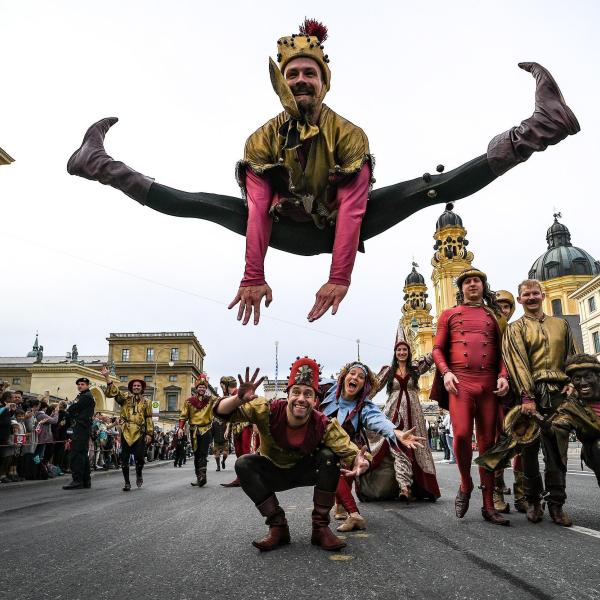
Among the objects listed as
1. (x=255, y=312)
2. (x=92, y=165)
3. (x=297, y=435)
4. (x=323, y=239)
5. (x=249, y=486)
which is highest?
(x=92, y=165)

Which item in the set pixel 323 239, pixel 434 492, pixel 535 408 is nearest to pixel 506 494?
pixel 434 492

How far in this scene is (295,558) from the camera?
359cm

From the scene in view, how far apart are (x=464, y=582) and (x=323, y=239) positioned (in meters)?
1.89

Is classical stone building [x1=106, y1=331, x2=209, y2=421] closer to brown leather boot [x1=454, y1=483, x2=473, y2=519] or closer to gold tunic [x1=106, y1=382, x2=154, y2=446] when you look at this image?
gold tunic [x1=106, y1=382, x2=154, y2=446]

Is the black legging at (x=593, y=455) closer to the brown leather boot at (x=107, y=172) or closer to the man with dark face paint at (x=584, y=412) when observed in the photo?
the man with dark face paint at (x=584, y=412)

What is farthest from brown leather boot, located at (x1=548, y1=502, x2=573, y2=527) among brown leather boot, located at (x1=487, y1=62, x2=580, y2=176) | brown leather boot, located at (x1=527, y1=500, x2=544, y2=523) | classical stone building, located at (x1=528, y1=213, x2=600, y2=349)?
classical stone building, located at (x1=528, y1=213, x2=600, y2=349)

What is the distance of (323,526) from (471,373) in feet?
6.67

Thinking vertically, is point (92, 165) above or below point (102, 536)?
above

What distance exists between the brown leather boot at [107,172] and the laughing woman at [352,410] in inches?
111

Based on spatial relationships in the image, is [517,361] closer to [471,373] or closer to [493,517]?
[471,373]

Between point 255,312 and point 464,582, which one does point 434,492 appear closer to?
point 464,582

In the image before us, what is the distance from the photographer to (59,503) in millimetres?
7496

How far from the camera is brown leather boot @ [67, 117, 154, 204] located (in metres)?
2.95

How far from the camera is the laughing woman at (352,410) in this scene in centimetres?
489
